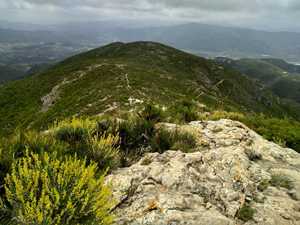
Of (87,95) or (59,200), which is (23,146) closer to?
(59,200)

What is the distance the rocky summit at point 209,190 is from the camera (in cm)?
278

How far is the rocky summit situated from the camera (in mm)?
2783

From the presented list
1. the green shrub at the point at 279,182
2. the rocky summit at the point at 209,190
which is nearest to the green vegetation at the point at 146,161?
the rocky summit at the point at 209,190

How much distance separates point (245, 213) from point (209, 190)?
29.6 inches

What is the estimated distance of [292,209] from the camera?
295 cm

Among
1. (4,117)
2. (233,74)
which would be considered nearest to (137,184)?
(4,117)

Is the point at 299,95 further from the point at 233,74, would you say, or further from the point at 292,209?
the point at 292,209

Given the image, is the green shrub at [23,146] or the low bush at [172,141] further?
the low bush at [172,141]

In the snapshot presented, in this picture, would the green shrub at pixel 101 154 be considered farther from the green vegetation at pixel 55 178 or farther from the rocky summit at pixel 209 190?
the rocky summit at pixel 209 190

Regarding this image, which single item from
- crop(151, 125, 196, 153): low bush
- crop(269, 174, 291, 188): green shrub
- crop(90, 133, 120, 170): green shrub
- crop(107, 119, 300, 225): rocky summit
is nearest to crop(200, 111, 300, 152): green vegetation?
crop(107, 119, 300, 225): rocky summit

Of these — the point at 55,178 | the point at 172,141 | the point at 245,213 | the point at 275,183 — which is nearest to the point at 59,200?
the point at 55,178

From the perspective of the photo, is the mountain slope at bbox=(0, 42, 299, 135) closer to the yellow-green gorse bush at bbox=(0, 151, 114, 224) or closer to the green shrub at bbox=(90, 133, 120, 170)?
the green shrub at bbox=(90, 133, 120, 170)

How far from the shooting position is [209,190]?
3.46 m

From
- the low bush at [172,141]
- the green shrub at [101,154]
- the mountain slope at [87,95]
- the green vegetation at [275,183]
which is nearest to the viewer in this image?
the green vegetation at [275,183]
